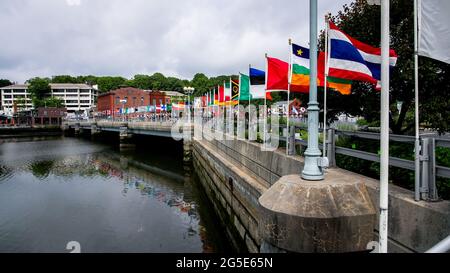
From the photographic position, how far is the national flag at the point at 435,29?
187 inches

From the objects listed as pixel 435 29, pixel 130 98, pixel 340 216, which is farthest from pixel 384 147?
pixel 130 98

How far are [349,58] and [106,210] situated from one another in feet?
49.5

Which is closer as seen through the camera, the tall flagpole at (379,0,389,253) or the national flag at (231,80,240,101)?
the tall flagpole at (379,0,389,253)

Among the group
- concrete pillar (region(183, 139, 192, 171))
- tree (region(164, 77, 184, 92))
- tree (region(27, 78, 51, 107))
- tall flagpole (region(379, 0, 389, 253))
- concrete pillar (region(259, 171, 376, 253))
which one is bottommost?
concrete pillar (region(183, 139, 192, 171))

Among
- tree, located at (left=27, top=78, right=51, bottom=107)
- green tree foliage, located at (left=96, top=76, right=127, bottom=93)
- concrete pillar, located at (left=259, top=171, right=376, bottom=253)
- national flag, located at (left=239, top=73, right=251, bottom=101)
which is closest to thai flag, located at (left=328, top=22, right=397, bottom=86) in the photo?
concrete pillar, located at (left=259, top=171, right=376, bottom=253)

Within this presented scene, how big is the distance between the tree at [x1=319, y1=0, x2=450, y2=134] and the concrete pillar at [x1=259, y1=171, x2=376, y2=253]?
6.40 meters

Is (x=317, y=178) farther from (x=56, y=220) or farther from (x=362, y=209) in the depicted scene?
(x=56, y=220)

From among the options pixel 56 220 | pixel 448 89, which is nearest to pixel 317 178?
pixel 448 89

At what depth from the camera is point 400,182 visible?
20.6ft

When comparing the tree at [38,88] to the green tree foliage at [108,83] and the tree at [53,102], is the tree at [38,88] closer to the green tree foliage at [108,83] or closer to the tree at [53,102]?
the tree at [53,102]

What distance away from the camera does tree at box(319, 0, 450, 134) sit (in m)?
10.3

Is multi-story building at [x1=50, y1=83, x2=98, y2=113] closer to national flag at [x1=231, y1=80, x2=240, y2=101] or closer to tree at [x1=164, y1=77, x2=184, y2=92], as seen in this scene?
tree at [x1=164, y1=77, x2=184, y2=92]

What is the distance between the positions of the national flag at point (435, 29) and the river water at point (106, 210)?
961 cm
